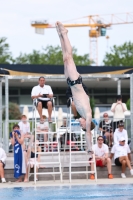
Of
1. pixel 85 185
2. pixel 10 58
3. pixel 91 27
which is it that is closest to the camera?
pixel 85 185

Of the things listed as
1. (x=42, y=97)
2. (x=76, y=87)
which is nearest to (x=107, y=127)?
(x=42, y=97)

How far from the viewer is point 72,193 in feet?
48.6

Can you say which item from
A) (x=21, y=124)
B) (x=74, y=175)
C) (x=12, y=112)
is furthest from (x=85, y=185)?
(x=12, y=112)

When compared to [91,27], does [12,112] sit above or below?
below

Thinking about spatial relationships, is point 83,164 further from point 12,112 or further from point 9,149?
point 12,112

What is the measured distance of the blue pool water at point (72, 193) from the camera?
13.9 metres

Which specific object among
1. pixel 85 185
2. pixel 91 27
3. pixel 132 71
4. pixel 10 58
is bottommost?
pixel 85 185

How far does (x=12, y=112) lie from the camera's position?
144 ft

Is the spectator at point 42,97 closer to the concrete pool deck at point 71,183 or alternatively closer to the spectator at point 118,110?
the concrete pool deck at point 71,183

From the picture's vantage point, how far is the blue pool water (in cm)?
1390

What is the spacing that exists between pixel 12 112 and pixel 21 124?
75.5 ft

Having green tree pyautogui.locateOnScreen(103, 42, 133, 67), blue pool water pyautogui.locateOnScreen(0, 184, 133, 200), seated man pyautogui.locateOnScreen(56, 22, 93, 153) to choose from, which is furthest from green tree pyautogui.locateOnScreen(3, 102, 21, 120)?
seated man pyautogui.locateOnScreen(56, 22, 93, 153)

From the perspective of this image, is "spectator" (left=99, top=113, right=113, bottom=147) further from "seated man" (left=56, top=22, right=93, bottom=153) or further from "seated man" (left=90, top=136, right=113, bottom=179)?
"seated man" (left=56, top=22, right=93, bottom=153)

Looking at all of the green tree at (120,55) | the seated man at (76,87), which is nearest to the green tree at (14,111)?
the green tree at (120,55)
